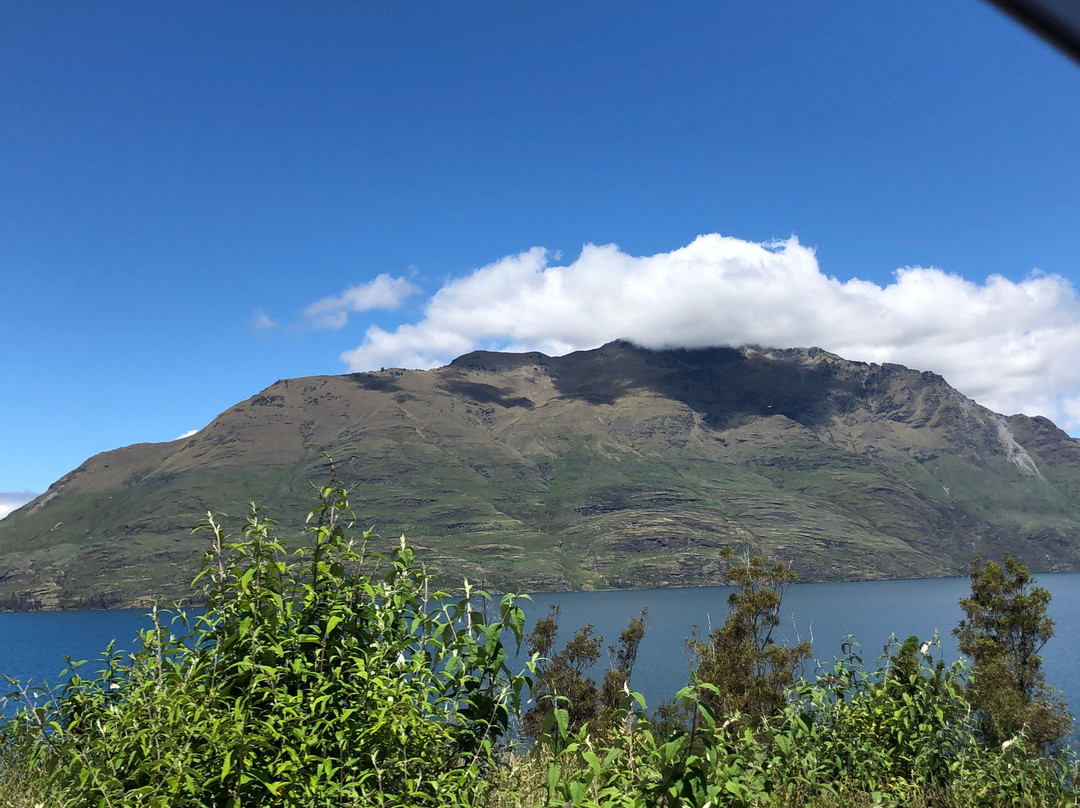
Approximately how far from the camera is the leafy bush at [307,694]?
3.90 meters

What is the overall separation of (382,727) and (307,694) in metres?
0.58

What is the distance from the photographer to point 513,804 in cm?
477

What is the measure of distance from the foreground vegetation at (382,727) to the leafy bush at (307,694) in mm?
17

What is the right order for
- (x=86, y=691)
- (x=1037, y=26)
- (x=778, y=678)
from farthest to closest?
1. (x=778, y=678)
2. (x=86, y=691)
3. (x=1037, y=26)

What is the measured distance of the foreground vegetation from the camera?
3.87 m

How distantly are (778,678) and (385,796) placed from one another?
4484 centimetres

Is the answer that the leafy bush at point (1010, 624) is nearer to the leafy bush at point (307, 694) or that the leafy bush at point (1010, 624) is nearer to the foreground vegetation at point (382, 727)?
the foreground vegetation at point (382, 727)

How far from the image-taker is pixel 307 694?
4.46 metres

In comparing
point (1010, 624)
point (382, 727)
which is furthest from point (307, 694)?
point (1010, 624)

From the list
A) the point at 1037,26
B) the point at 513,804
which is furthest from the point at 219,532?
the point at 1037,26

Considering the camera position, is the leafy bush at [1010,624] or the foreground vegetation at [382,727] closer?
the foreground vegetation at [382,727]

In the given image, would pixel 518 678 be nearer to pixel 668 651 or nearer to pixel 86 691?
pixel 86 691

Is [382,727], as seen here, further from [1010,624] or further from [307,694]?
[1010,624]

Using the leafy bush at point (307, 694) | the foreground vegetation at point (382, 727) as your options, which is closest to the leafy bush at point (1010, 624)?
the foreground vegetation at point (382, 727)
